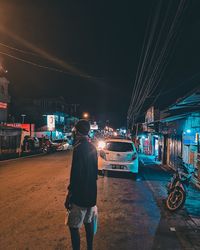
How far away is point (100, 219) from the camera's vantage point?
6465mm

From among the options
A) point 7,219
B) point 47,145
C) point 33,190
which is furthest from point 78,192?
point 47,145

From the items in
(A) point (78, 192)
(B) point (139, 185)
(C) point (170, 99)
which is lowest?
(B) point (139, 185)

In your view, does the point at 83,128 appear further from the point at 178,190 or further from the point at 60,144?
the point at 60,144

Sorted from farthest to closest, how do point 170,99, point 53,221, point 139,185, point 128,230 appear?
1. point 170,99
2. point 139,185
3. point 53,221
4. point 128,230

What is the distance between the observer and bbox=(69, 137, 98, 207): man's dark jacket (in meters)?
3.77

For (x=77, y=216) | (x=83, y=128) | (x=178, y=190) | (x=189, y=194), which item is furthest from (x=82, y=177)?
(x=189, y=194)

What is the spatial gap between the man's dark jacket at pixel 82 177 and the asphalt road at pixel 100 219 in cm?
144

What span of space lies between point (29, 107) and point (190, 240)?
5235 centimetres

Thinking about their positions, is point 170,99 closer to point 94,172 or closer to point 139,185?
point 139,185

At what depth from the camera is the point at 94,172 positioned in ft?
13.1

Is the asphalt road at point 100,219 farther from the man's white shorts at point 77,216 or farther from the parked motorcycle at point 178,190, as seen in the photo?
the man's white shorts at point 77,216

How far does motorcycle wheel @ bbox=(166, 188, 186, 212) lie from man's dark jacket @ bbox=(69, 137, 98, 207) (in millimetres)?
3976

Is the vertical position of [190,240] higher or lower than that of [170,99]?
lower

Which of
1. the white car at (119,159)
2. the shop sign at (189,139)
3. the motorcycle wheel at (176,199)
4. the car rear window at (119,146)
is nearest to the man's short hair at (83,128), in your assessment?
the motorcycle wheel at (176,199)
